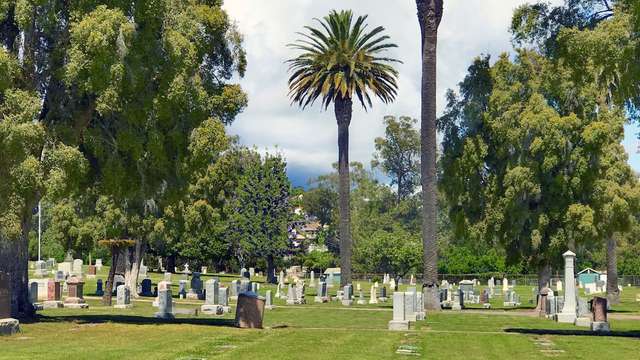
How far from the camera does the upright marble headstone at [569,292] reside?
105ft

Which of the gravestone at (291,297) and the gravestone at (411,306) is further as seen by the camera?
the gravestone at (291,297)

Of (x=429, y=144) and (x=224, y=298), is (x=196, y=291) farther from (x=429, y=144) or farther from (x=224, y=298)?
(x=429, y=144)

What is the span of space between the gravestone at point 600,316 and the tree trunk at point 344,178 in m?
25.8

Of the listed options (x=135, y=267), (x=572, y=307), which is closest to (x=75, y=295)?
(x=135, y=267)

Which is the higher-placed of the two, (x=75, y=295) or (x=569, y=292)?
(x=569, y=292)

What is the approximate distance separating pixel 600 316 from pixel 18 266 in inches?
720

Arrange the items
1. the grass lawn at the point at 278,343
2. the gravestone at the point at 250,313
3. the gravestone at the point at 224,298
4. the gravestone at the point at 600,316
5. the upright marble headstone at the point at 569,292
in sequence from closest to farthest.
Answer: the grass lawn at the point at 278,343, the gravestone at the point at 250,313, the gravestone at the point at 600,316, the upright marble headstone at the point at 569,292, the gravestone at the point at 224,298

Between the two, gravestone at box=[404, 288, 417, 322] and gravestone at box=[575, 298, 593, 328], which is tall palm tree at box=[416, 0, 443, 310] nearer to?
gravestone at box=[404, 288, 417, 322]

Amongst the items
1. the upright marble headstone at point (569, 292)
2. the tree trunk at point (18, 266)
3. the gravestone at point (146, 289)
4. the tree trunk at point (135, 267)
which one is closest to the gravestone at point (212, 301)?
the tree trunk at point (18, 266)

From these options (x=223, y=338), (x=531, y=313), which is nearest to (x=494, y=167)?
(x=531, y=313)

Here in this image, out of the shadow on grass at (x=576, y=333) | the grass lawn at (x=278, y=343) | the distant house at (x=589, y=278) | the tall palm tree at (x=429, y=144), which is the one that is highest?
the tall palm tree at (x=429, y=144)

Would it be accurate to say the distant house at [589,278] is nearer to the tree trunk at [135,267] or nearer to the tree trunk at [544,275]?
the tree trunk at [544,275]

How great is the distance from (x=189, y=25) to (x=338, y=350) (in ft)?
37.7

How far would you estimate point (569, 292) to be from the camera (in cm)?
3256
